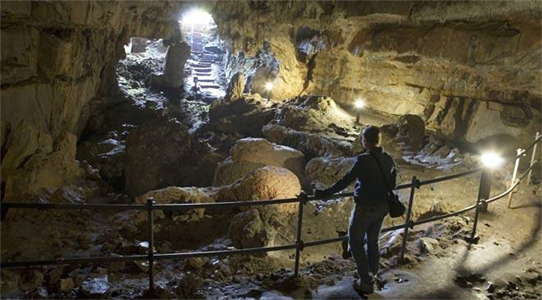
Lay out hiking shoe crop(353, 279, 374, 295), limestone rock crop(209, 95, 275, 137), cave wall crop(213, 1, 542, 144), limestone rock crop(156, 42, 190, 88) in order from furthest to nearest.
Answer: limestone rock crop(156, 42, 190, 88) < limestone rock crop(209, 95, 275, 137) < cave wall crop(213, 1, 542, 144) < hiking shoe crop(353, 279, 374, 295)

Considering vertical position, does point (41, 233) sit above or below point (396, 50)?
below

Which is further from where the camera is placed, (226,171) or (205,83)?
(205,83)

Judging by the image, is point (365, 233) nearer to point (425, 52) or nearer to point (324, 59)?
point (425, 52)

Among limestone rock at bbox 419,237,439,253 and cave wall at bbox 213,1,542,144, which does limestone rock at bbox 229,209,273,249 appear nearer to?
limestone rock at bbox 419,237,439,253

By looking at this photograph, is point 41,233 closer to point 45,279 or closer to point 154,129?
point 45,279

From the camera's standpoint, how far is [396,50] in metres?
13.1

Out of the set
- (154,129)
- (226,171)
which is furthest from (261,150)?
(154,129)

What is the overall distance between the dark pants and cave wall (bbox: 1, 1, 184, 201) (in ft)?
A: 16.6

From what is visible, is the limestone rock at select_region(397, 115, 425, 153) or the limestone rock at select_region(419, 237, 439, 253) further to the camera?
the limestone rock at select_region(397, 115, 425, 153)

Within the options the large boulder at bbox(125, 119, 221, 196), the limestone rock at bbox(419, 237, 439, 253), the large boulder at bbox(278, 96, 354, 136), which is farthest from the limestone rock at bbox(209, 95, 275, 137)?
the limestone rock at bbox(419, 237, 439, 253)

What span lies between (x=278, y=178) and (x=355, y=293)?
14.9 feet

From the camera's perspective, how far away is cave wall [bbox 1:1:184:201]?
260 inches

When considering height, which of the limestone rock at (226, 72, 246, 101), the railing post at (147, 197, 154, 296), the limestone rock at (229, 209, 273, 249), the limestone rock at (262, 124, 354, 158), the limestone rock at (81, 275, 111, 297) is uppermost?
the limestone rock at (226, 72, 246, 101)

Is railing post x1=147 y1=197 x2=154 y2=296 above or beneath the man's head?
beneath
